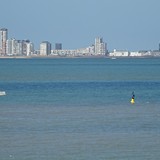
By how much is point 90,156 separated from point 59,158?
50.8 inches

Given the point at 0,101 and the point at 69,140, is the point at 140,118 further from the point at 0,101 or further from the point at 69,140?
the point at 0,101

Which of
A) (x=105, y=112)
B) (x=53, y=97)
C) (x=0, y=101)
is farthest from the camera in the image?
(x=53, y=97)

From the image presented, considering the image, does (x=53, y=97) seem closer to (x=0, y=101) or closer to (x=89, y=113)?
(x=0, y=101)

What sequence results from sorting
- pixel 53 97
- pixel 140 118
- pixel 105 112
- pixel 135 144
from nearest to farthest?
pixel 135 144
pixel 140 118
pixel 105 112
pixel 53 97

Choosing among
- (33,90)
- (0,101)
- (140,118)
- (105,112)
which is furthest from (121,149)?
(33,90)

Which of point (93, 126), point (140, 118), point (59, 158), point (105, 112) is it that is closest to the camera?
point (59, 158)

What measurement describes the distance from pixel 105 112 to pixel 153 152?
16.1 meters

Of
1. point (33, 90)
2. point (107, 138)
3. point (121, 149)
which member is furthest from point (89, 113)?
point (33, 90)

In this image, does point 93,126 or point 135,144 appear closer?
point 135,144

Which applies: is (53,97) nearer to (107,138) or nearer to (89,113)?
(89,113)

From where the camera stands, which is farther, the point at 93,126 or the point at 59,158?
the point at 93,126

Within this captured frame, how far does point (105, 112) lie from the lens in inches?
2002

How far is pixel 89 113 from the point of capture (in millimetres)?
50062

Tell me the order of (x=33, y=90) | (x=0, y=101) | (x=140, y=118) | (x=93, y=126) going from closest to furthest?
(x=93, y=126) → (x=140, y=118) → (x=0, y=101) → (x=33, y=90)
